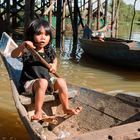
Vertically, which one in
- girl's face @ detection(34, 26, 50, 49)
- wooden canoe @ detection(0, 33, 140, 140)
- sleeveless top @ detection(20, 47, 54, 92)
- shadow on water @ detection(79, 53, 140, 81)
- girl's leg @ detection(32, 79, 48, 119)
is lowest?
shadow on water @ detection(79, 53, 140, 81)

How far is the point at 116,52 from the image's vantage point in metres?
9.20

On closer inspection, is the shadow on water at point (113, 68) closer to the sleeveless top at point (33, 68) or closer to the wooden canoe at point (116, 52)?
the wooden canoe at point (116, 52)

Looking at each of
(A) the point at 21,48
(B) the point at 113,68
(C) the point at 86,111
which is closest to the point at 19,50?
(A) the point at 21,48

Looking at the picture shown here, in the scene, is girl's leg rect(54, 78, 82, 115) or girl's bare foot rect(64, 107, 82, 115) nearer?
girl's bare foot rect(64, 107, 82, 115)

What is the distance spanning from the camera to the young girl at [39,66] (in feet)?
12.6

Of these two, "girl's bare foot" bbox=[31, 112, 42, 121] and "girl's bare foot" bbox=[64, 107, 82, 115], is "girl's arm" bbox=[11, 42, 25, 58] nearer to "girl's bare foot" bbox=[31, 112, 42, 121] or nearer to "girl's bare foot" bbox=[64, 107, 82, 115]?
"girl's bare foot" bbox=[31, 112, 42, 121]

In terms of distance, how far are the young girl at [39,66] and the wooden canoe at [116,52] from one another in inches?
186

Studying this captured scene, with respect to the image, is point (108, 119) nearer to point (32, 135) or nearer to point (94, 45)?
point (32, 135)

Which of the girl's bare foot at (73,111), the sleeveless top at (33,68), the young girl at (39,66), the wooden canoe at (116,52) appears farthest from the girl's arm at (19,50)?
the wooden canoe at (116,52)

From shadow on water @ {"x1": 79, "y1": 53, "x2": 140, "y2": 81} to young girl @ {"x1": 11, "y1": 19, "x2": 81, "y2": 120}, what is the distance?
14.5 feet

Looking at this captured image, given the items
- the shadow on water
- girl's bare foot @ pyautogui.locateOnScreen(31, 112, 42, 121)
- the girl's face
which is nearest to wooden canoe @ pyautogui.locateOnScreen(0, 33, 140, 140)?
girl's bare foot @ pyautogui.locateOnScreen(31, 112, 42, 121)

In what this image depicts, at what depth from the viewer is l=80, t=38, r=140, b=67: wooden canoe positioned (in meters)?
8.66

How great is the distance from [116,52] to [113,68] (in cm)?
53

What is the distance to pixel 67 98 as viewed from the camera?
4.06 m
